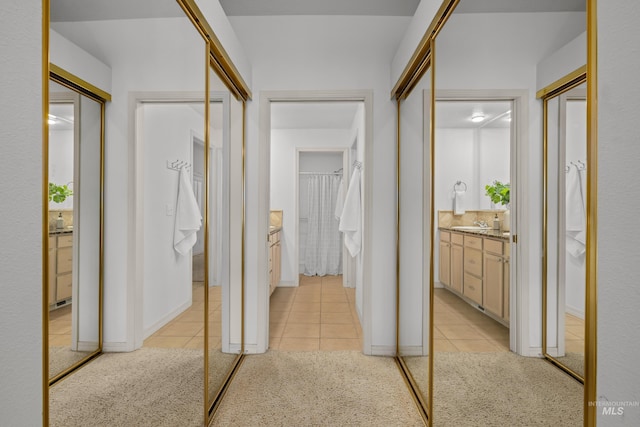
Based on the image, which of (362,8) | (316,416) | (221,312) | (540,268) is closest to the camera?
(540,268)

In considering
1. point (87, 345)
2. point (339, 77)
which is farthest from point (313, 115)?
point (87, 345)

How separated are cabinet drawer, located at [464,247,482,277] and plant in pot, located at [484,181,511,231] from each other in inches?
10.9

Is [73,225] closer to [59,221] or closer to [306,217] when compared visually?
[59,221]

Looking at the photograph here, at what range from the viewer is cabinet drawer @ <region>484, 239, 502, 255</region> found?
41.5 inches

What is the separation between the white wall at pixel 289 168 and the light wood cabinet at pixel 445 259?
12.5ft

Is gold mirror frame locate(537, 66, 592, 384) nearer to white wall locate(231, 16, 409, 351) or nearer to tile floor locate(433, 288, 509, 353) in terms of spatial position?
tile floor locate(433, 288, 509, 353)

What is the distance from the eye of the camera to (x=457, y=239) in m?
1.48

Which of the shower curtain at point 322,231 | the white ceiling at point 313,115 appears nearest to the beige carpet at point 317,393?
the white ceiling at point 313,115

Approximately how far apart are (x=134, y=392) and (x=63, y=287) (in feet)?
1.73
